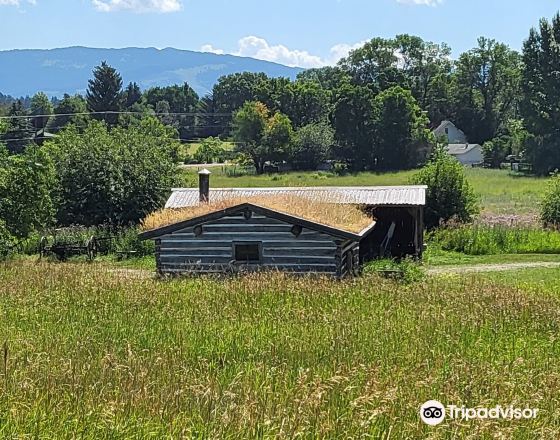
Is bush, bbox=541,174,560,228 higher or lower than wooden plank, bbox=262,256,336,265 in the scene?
higher

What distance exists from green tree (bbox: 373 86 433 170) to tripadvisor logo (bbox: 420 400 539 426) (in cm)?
7582

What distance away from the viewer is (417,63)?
11125 cm

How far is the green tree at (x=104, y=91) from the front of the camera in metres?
109

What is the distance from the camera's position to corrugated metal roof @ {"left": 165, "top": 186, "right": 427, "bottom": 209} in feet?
91.3

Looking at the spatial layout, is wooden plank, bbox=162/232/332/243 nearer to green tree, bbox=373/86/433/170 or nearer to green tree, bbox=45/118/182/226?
green tree, bbox=45/118/182/226

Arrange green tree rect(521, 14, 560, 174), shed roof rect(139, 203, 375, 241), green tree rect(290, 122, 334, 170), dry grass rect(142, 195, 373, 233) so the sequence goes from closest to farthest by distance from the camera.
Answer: shed roof rect(139, 203, 375, 241) < dry grass rect(142, 195, 373, 233) < green tree rect(521, 14, 560, 174) < green tree rect(290, 122, 334, 170)

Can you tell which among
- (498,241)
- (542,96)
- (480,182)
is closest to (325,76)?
(542,96)

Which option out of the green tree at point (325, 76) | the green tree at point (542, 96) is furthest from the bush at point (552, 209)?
the green tree at point (325, 76)

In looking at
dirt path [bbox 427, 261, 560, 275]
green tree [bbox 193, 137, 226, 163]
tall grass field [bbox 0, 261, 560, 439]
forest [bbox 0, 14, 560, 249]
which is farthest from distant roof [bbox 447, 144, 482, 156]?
tall grass field [bbox 0, 261, 560, 439]

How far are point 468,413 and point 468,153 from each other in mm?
87059

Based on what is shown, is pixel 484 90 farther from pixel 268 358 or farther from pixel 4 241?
pixel 268 358

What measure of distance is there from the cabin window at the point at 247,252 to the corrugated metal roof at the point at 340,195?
15.6 feet

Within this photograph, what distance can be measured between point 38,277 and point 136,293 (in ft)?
12.7

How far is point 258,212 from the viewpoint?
21797mm
